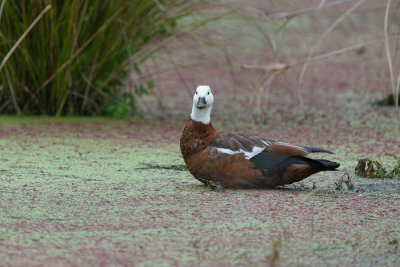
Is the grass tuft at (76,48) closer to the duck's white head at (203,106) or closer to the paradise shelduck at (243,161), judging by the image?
the duck's white head at (203,106)

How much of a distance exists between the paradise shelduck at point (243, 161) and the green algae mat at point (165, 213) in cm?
5

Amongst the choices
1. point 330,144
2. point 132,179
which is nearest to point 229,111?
point 330,144

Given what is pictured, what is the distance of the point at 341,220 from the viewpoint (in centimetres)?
227

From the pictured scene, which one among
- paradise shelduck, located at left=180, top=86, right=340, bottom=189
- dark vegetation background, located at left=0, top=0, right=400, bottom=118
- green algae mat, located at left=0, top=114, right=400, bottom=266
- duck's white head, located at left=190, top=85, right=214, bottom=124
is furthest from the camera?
dark vegetation background, located at left=0, top=0, right=400, bottom=118

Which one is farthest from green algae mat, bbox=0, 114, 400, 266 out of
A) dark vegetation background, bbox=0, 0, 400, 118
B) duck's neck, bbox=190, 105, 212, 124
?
dark vegetation background, bbox=0, 0, 400, 118

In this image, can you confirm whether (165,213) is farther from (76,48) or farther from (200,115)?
(76,48)

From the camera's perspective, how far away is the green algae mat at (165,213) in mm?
1911

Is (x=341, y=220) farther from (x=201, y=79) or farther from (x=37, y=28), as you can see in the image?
(x=201, y=79)

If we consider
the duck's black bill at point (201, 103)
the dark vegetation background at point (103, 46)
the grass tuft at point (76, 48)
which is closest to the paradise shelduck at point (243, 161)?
the duck's black bill at point (201, 103)

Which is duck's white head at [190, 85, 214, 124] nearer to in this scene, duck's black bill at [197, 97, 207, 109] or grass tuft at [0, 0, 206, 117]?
duck's black bill at [197, 97, 207, 109]

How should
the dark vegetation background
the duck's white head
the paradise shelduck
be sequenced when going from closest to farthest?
the paradise shelduck
the duck's white head
the dark vegetation background

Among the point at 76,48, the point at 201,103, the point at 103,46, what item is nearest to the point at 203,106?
the point at 201,103

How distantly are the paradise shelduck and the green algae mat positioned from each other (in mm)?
52

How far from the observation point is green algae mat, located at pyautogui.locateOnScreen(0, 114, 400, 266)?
75.2 inches
